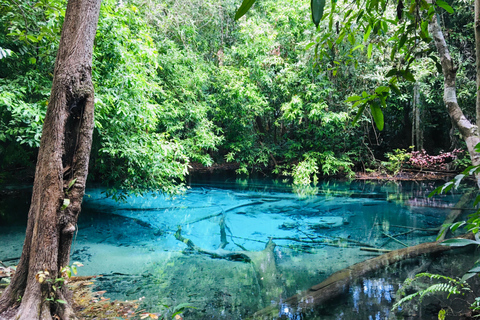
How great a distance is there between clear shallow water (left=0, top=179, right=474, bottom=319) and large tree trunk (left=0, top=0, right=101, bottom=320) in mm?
1087

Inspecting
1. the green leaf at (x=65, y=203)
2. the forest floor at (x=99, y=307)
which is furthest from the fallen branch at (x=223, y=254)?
the green leaf at (x=65, y=203)

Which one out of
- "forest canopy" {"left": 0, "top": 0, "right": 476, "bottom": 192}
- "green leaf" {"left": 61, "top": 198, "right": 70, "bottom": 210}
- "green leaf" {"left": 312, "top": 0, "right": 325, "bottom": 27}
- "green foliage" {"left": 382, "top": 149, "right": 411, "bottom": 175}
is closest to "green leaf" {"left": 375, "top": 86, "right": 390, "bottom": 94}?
"green leaf" {"left": 312, "top": 0, "right": 325, "bottom": 27}

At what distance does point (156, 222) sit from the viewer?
5.79 m

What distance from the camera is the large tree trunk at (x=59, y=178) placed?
181 centimetres

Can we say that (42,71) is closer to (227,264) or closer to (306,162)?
(227,264)

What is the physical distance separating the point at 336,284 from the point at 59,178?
2599 mm

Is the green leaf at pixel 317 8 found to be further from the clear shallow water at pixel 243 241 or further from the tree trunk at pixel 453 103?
the clear shallow water at pixel 243 241

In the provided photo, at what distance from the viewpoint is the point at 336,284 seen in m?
2.99

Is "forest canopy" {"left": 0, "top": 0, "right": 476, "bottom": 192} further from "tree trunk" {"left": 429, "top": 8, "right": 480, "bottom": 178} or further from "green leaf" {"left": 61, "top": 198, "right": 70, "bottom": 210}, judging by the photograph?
"tree trunk" {"left": 429, "top": 8, "right": 480, "bottom": 178}

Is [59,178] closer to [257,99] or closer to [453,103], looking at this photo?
[453,103]

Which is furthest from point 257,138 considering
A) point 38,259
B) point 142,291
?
point 38,259

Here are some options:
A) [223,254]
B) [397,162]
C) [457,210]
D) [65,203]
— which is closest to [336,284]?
[223,254]

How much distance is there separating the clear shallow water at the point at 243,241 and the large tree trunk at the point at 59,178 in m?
1.09

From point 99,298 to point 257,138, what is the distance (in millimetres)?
10457
